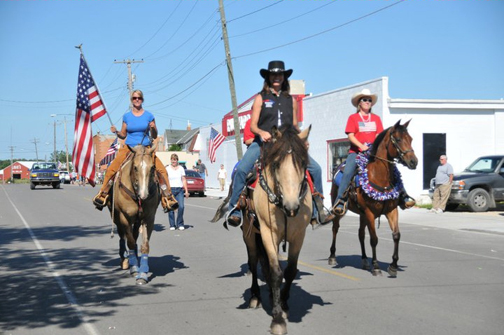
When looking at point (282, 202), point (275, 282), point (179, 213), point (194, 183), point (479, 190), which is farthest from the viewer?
point (194, 183)

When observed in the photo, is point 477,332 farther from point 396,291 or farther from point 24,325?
point 24,325

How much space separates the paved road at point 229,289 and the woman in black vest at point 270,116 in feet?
Result: 4.21

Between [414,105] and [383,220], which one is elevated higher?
[414,105]

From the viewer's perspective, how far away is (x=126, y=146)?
10047 mm

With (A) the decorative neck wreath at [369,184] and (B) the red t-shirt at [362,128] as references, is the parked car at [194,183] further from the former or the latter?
(A) the decorative neck wreath at [369,184]

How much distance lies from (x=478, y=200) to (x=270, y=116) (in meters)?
16.4

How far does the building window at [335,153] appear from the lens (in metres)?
30.8

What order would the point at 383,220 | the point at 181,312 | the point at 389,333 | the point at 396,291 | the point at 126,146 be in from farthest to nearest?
the point at 383,220, the point at 126,146, the point at 396,291, the point at 181,312, the point at 389,333

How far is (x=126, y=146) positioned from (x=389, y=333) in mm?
5545

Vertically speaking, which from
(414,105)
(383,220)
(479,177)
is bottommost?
(383,220)

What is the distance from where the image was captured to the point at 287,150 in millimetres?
6324

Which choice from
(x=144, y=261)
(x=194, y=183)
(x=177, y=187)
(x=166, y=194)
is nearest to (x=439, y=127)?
(x=177, y=187)

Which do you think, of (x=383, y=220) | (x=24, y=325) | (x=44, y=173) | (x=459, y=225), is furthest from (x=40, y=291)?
(x=44, y=173)

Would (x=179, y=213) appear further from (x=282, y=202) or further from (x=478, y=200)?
(x=282, y=202)
